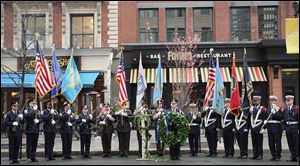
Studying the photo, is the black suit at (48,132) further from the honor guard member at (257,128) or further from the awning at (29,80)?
the awning at (29,80)

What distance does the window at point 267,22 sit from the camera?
27.6 metres

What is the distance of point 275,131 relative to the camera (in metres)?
14.3

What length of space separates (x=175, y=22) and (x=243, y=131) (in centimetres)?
1438

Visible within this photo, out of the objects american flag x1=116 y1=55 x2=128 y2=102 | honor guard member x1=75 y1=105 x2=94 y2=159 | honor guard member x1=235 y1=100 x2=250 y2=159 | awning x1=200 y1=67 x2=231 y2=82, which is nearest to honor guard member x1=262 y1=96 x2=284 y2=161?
honor guard member x1=235 y1=100 x2=250 y2=159

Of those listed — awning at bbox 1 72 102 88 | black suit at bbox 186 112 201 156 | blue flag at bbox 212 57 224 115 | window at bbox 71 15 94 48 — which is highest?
window at bbox 71 15 94 48

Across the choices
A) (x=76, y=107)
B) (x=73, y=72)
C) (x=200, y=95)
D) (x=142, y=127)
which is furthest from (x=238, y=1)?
(x=142, y=127)

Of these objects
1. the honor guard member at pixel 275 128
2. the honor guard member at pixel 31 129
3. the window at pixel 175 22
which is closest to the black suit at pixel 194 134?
the honor guard member at pixel 275 128

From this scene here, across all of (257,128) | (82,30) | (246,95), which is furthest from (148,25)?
(257,128)

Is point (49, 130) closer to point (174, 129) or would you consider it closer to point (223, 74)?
point (174, 129)

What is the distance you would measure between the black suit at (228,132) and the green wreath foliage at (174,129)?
1558 mm

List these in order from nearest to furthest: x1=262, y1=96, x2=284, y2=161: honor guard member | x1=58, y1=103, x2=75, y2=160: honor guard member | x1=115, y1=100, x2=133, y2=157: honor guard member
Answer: x1=262, y1=96, x2=284, y2=161: honor guard member → x1=58, y1=103, x2=75, y2=160: honor guard member → x1=115, y1=100, x2=133, y2=157: honor guard member

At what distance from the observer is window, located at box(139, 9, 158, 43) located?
1107 inches

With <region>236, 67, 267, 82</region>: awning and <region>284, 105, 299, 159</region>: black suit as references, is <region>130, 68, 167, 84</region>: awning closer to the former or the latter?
<region>236, 67, 267, 82</region>: awning

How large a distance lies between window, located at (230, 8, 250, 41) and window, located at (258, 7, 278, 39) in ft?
2.53
